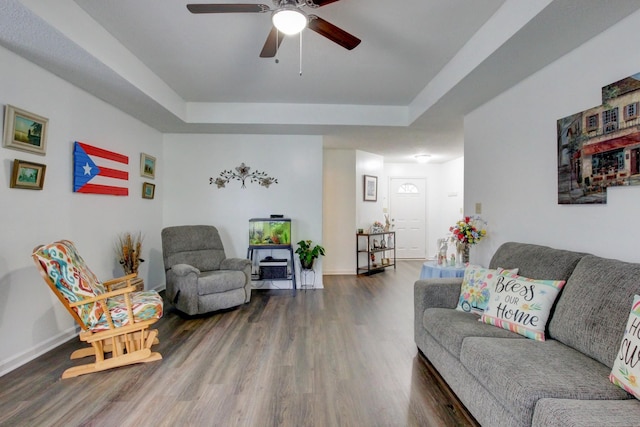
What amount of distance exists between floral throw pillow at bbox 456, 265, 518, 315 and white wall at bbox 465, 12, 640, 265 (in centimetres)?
58

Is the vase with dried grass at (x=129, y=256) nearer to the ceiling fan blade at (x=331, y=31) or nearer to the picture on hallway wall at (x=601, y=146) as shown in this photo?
the ceiling fan blade at (x=331, y=31)

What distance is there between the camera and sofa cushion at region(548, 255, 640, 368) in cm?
156

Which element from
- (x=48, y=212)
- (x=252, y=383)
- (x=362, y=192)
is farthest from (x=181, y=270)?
(x=362, y=192)

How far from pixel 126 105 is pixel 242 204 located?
1987 millimetres

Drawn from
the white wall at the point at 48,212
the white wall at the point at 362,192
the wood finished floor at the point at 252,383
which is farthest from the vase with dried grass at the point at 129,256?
the white wall at the point at 362,192

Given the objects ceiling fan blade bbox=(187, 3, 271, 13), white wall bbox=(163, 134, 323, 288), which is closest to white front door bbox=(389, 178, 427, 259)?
white wall bbox=(163, 134, 323, 288)

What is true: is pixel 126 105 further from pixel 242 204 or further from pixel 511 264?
pixel 511 264

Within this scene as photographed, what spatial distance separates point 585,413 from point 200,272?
150 inches

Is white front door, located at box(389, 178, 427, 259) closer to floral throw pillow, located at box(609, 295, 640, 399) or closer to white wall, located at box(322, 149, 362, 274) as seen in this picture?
white wall, located at box(322, 149, 362, 274)

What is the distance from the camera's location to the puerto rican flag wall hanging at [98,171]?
3127 mm

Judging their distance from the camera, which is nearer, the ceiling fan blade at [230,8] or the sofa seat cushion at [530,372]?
the sofa seat cushion at [530,372]

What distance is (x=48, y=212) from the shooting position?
280 cm

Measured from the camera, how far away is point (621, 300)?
1585mm

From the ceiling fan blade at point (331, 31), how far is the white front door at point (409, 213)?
5.88 meters
